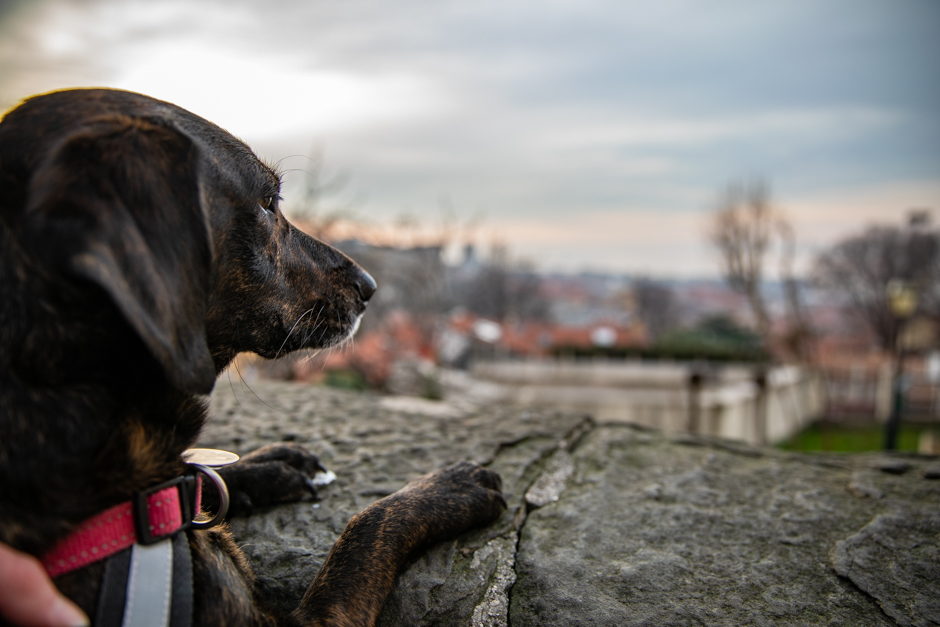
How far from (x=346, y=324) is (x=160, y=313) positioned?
1212 millimetres

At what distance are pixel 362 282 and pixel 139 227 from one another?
4.12 ft

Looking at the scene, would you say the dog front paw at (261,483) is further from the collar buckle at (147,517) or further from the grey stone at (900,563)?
the grey stone at (900,563)

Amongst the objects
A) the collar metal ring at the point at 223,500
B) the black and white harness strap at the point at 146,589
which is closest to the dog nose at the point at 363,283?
the collar metal ring at the point at 223,500

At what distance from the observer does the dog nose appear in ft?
8.30

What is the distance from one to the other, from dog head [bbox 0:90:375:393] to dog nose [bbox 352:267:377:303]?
0.69 metres

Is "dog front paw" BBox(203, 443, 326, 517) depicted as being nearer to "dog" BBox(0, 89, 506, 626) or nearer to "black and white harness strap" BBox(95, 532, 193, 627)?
"dog" BBox(0, 89, 506, 626)

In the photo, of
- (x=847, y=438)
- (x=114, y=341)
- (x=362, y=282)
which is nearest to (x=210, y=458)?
(x=114, y=341)

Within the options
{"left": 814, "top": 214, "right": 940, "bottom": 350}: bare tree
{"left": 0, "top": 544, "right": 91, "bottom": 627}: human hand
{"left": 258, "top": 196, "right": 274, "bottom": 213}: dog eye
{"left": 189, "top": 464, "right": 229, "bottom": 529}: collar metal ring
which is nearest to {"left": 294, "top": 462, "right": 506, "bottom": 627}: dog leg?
{"left": 189, "top": 464, "right": 229, "bottom": 529}: collar metal ring

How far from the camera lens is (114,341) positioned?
4.68ft

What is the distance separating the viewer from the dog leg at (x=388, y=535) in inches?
67.3

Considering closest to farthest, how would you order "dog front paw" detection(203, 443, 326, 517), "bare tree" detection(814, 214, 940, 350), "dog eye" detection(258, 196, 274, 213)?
"dog eye" detection(258, 196, 274, 213) → "dog front paw" detection(203, 443, 326, 517) → "bare tree" detection(814, 214, 940, 350)

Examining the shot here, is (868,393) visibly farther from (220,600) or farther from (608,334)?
(220,600)

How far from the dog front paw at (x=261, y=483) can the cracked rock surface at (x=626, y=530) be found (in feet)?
0.18

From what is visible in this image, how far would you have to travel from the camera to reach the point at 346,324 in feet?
8.18
